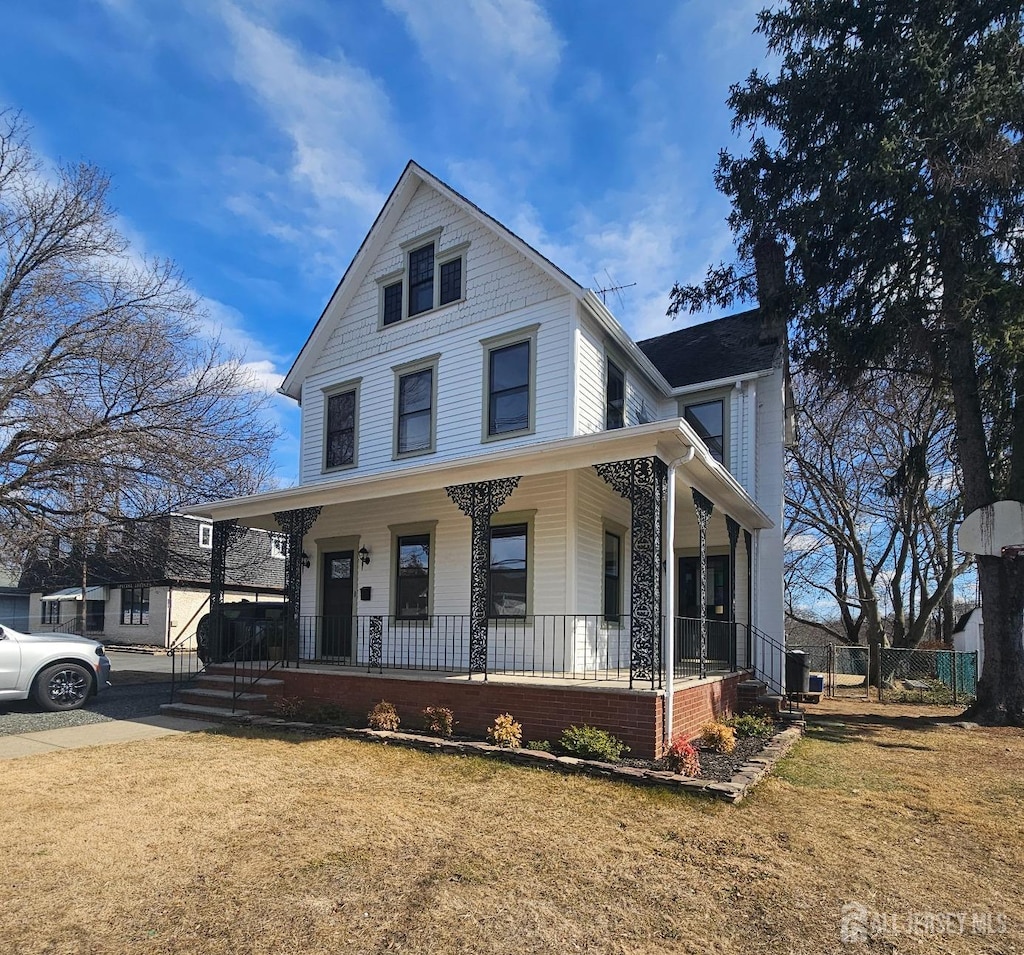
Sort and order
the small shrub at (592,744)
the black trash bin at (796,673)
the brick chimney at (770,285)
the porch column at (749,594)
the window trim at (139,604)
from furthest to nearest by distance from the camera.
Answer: the window trim at (139,604) < the brick chimney at (770,285) < the black trash bin at (796,673) < the porch column at (749,594) < the small shrub at (592,744)

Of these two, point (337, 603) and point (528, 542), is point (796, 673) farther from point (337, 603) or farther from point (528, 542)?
point (337, 603)

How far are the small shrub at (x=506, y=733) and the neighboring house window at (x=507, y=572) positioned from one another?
8.18ft

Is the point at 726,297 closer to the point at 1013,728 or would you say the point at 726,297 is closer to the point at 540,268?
the point at 540,268

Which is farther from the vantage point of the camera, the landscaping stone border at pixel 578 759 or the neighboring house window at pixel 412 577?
the neighboring house window at pixel 412 577

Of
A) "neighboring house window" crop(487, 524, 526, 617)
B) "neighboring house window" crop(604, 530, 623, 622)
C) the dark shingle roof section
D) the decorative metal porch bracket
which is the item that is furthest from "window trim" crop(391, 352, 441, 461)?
the dark shingle roof section

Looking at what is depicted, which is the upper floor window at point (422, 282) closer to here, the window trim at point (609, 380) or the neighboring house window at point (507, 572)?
the window trim at point (609, 380)

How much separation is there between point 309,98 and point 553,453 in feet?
22.6

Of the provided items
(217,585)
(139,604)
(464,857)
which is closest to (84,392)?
(217,585)

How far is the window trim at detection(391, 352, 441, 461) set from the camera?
12.6 m

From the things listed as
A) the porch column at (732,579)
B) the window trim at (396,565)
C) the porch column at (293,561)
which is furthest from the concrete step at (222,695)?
the porch column at (732,579)

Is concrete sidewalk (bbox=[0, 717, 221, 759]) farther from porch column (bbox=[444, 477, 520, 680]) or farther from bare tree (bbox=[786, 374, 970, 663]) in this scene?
bare tree (bbox=[786, 374, 970, 663])

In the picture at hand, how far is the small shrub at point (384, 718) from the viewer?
9086 mm

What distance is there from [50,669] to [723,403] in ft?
42.8

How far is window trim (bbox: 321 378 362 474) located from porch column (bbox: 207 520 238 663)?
2.20 meters
